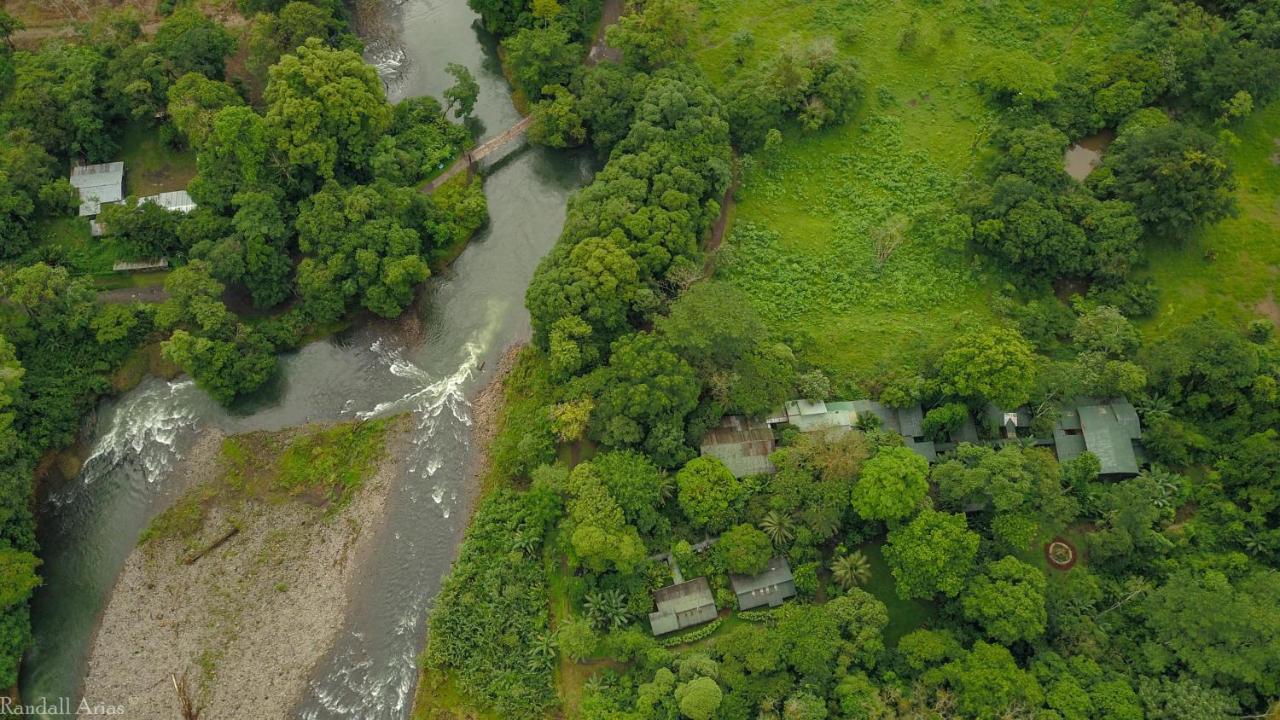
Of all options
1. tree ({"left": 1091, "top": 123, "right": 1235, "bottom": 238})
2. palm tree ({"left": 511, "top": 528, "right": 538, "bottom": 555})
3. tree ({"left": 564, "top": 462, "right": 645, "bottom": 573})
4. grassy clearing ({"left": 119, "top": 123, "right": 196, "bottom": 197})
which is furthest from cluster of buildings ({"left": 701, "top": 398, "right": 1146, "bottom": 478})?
grassy clearing ({"left": 119, "top": 123, "right": 196, "bottom": 197})

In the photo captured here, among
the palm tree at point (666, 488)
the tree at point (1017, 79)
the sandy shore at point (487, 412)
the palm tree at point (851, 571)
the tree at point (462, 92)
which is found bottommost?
the palm tree at point (851, 571)

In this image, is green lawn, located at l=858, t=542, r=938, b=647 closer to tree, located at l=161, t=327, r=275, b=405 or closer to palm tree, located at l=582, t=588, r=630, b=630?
palm tree, located at l=582, t=588, r=630, b=630

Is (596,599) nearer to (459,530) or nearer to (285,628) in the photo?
(459,530)

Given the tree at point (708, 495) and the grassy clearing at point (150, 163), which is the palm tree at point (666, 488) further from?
the grassy clearing at point (150, 163)

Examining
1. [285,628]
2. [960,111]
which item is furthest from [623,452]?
[960,111]

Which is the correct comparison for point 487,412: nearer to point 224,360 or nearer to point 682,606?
point 224,360

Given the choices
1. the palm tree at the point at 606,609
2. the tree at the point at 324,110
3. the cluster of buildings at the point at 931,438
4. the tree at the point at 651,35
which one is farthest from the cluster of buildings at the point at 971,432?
the tree at the point at 324,110
